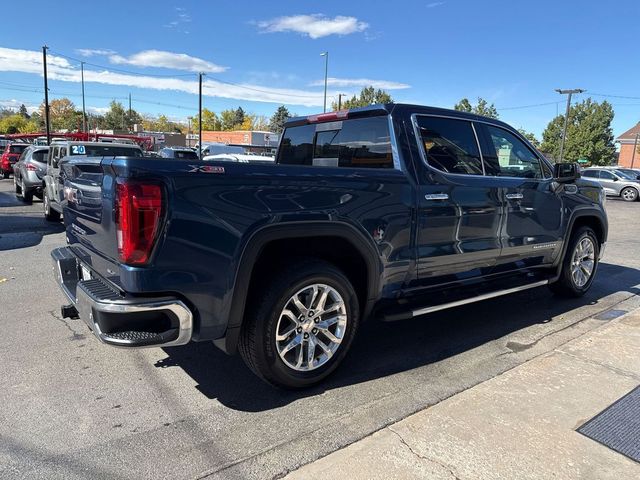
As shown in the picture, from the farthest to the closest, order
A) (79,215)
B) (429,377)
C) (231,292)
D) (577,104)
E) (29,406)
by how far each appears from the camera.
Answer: (577,104), (429,377), (79,215), (29,406), (231,292)

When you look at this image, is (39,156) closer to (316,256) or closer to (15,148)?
(15,148)

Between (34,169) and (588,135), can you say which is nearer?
(34,169)

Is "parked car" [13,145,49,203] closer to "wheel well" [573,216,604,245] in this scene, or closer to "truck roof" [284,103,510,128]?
"truck roof" [284,103,510,128]

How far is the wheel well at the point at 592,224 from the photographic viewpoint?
5.57 meters

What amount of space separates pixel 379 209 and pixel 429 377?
1320 millimetres

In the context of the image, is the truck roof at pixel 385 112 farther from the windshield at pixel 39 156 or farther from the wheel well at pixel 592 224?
the windshield at pixel 39 156

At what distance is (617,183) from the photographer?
2598 centimetres

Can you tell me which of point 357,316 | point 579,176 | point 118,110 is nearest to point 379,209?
point 357,316

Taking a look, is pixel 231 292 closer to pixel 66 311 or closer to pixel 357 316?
pixel 357 316

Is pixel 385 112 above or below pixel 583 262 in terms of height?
above

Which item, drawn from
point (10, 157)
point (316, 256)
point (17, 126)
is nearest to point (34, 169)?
point (10, 157)

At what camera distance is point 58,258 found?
364 cm

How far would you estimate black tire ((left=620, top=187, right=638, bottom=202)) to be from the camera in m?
25.2

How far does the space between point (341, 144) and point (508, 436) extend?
2649 millimetres
